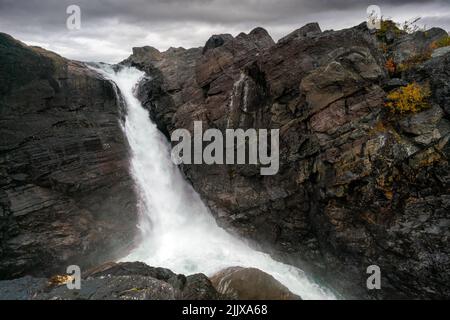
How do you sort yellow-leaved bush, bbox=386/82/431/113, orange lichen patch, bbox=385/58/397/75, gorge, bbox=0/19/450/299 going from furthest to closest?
1. orange lichen patch, bbox=385/58/397/75
2. yellow-leaved bush, bbox=386/82/431/113
3. gorge, bbox=0/19/450/299

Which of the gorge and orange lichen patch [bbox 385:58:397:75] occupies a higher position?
orange lichen patch [bbox 385:58:397:75]

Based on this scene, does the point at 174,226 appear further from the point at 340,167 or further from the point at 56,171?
the point at 340,167

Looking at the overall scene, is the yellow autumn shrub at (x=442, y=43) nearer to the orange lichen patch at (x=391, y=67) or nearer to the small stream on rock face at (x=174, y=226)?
the orange lichen patch at (x=391, y=67)

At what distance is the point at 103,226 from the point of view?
25797mm

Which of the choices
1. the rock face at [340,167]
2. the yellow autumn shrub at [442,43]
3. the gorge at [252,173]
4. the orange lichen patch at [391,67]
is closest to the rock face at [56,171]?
the gorge at [252,173]

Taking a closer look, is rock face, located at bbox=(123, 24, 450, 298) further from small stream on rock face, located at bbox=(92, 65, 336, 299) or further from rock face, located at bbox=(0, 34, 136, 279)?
rock face, located at bbox=(0, 34, 136, 279)

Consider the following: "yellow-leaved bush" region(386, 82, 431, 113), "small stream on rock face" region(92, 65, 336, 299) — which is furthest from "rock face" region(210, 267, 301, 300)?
"yellow-leaved bush" region(386, 82, 431, 113)

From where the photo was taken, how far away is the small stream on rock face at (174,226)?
22.6 metres

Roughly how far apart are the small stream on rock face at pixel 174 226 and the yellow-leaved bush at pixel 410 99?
1276 cm

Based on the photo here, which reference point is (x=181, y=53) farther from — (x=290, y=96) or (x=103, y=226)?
(x=103, y=226)

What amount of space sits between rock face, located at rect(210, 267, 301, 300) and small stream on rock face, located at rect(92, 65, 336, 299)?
4.37ft

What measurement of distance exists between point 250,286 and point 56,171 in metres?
17.2

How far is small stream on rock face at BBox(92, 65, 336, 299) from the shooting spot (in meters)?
22.6

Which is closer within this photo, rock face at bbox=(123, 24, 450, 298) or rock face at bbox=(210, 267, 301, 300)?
rock face at bbox=(123, 24, 450, 298)
